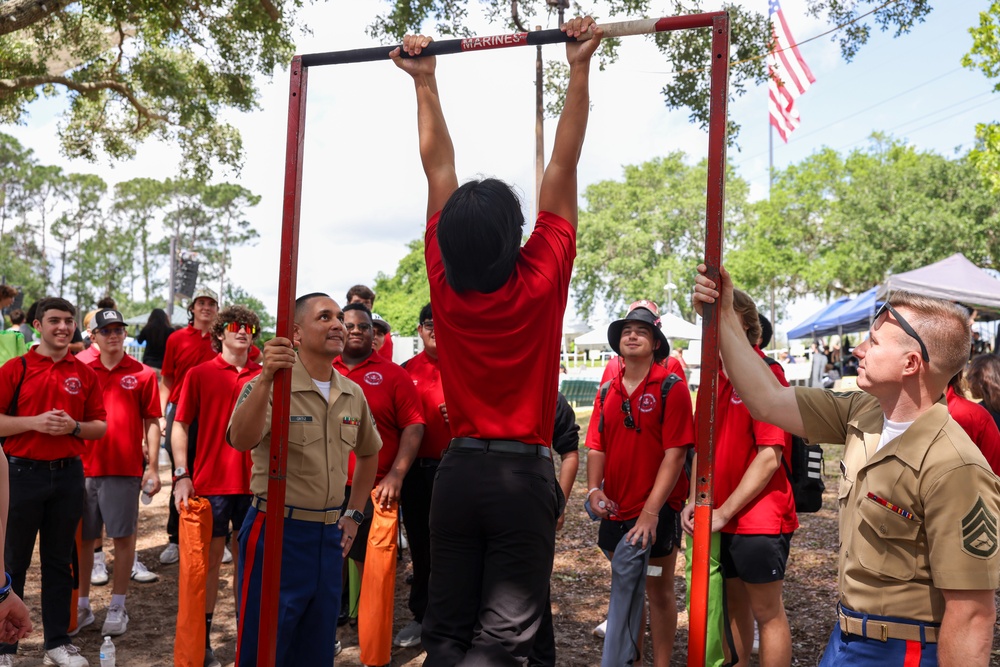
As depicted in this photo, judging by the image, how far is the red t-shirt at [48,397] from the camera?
5070mm

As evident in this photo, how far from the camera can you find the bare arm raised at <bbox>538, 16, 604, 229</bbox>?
9.12 feet

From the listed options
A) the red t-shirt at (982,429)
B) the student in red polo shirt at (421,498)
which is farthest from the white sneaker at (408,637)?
the red t-shirt at (982,429)

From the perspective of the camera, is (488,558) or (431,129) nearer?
(488,558)

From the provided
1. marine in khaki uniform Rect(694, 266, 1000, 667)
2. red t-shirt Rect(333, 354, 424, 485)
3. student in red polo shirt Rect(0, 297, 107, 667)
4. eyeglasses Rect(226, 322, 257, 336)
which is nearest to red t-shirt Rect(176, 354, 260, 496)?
eyeglasses Rect(226, 322, 257, 336)

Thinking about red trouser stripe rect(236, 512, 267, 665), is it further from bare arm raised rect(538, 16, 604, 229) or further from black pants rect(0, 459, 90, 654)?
black pants rect(0, 459, 90, 654)

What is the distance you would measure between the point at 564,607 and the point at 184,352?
3.85 metres

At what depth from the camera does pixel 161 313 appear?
29.9 ft

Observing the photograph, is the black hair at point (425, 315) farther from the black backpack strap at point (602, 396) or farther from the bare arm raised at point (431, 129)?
the bare arm raised at point (431, 129)

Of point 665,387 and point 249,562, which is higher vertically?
point 665,387

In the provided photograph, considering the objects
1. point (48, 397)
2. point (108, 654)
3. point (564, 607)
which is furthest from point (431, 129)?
point (564, 607)

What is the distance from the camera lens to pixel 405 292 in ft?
269

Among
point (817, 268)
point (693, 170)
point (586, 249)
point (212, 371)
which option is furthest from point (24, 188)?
point (212, 371)

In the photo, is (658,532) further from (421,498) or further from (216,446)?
(216,446)

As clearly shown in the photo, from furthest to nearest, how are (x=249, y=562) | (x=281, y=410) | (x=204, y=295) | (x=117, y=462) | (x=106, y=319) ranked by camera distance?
1. (x=204, y=295)
2. (x=106, y=319)
3. (x=117, y=462)
4. (x=249, y=562)
5. (x=281, y=410)
